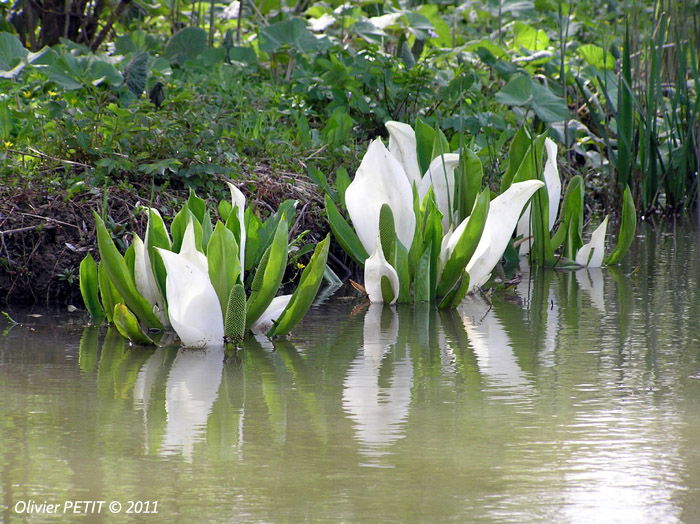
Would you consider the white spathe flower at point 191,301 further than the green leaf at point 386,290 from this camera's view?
No

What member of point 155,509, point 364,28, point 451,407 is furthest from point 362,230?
point 364,28

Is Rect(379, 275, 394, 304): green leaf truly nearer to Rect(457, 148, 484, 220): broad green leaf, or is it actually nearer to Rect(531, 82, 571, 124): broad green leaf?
Rect(457, 148, 484, 220): broad green leaf

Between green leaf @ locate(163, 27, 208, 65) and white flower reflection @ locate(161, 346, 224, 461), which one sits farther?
green leaf @ locate(163, 27, 208, 65)

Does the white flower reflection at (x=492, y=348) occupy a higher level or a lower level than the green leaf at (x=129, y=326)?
lower

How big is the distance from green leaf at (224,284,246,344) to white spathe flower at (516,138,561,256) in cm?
162

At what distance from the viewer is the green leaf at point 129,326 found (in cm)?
273

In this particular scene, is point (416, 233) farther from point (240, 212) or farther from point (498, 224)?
point (240, 212)

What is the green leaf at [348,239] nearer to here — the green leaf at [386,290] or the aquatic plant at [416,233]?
the aquatic plant at [416,233]

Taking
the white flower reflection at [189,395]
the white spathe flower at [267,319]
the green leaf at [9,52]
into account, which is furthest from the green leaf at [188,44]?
the white flower reflection at [189,395]

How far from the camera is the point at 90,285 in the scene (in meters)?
3.07

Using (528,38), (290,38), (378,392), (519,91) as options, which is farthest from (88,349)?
(528,38)

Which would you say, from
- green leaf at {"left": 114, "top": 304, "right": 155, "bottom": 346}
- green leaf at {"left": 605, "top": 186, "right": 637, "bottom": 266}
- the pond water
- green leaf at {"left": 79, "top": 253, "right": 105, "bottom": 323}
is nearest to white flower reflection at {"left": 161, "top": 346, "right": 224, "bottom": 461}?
the pond water

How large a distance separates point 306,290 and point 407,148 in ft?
3.81

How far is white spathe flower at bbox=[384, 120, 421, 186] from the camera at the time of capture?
3.77 metres
